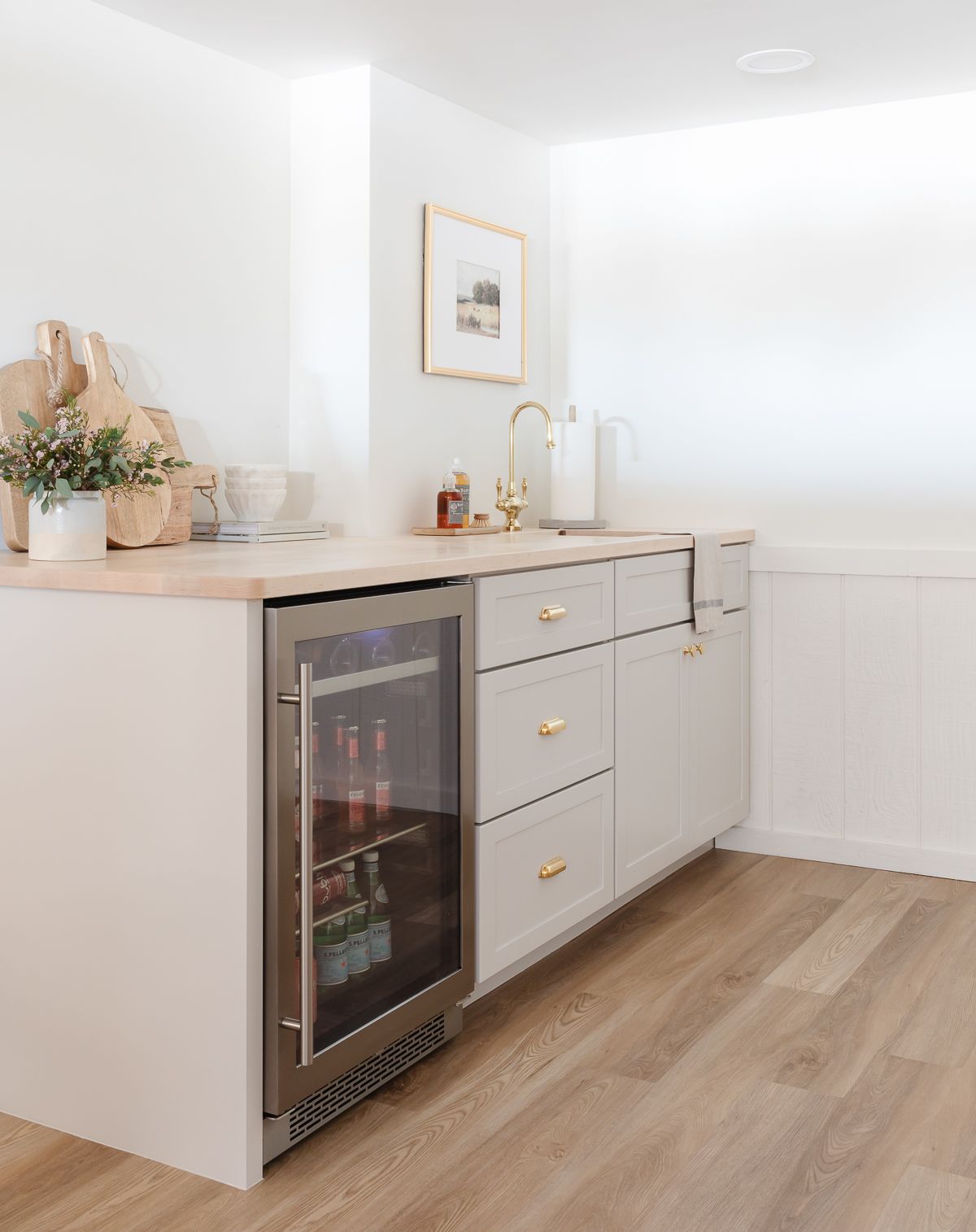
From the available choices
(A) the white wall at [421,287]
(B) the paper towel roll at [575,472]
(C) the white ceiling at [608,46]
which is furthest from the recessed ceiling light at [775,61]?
(B) the paper towel roll at [575,472]

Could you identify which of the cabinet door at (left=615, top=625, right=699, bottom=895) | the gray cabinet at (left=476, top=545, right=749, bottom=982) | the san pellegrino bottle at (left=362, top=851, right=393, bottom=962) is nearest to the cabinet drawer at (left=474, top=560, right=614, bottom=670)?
the gray cabinet at (left=476, top=545, right=749, bottom=982)

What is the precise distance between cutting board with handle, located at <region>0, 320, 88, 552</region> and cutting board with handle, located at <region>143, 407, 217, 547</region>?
218mm

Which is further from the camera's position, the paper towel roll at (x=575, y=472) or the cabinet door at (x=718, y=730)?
the paper towel roll at (x=575, y=472)

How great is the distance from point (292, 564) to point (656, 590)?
1244mm

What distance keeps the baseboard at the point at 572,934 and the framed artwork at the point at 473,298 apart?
4.78ft

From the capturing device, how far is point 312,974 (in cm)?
184

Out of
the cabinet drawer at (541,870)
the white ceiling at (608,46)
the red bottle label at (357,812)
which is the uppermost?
the white ceiling at (608,46)

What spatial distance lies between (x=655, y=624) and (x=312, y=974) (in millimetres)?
1420

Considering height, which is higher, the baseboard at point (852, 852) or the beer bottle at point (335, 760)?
the beer bottle at point (335, 760)

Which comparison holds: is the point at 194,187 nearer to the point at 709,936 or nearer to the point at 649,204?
the point at 649,204

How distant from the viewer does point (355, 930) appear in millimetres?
2016

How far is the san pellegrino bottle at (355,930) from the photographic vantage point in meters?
2.00

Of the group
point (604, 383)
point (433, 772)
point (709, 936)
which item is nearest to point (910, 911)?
point (709, 936)

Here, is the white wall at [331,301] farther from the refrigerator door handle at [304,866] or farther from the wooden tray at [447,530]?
the refrigerator door handle at [304,866]
